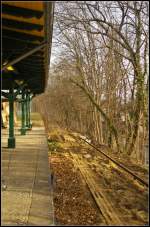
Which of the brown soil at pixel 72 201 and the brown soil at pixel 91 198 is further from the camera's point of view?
the brown soil at pixel 72 201

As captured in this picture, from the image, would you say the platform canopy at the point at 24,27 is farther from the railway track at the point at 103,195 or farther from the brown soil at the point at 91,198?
the railway track at the point at 103,195

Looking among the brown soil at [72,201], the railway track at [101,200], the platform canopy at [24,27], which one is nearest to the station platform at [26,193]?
the brown soil at [72,201]

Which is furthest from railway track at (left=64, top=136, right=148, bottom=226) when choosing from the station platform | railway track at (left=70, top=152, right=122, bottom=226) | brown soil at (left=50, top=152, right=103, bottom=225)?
the station platform

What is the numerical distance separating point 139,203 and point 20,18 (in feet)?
11.5

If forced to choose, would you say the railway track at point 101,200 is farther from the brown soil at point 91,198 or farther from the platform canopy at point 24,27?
the platform canopy at point 24,27

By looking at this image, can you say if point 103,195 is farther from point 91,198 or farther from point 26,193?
point 26,193

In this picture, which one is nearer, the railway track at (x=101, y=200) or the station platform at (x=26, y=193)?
the railway track at (x=101, y=200)

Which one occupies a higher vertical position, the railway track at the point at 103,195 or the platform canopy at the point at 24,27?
the platform canopy at the point at 24,27

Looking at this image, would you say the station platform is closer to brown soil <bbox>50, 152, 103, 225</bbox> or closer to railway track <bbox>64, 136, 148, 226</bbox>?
brown soil <bbox>50, 152, 103, 225</bbox>

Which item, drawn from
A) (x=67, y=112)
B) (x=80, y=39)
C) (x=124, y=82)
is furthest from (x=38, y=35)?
(x=67, y=112)

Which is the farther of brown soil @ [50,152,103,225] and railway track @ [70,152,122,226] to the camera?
brown soil @ [50,152,103,225]

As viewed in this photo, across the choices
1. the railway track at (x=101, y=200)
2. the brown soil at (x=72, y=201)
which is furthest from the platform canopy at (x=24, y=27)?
the railway track at (x=101, y=200)

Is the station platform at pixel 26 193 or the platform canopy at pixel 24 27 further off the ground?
the platform canopy at pixel 24 27

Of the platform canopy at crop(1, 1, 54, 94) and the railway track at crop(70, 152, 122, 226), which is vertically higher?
the platform canopy at crop(1, 1, 54, 94)
